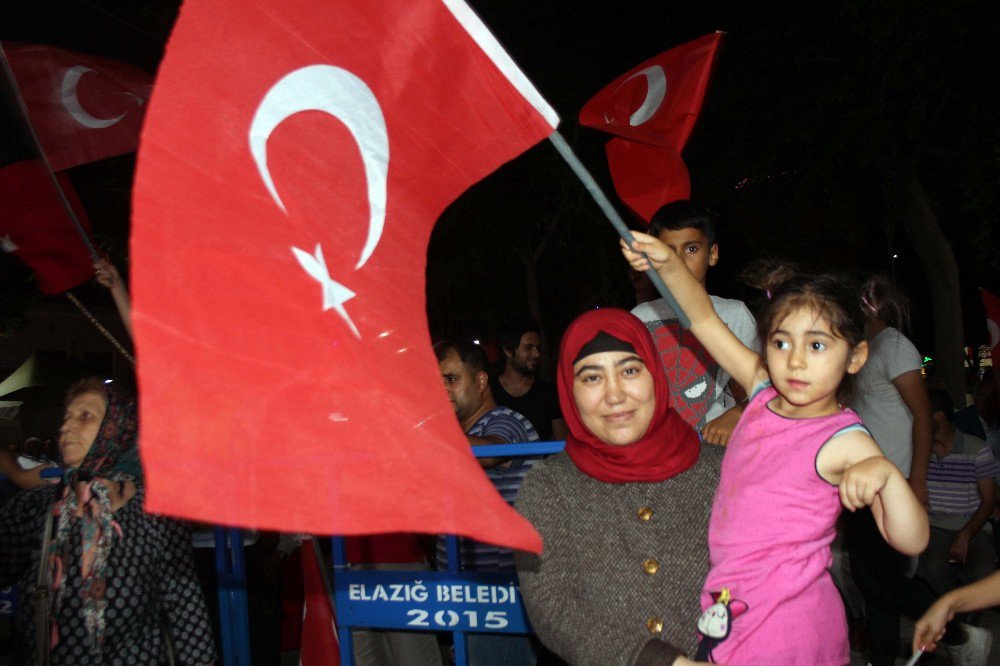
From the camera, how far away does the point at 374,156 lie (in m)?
2.40

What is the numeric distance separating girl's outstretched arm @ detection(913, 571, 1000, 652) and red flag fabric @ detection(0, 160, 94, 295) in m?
4.43

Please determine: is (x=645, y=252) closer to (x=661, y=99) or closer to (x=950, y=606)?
(x=950, y=606)

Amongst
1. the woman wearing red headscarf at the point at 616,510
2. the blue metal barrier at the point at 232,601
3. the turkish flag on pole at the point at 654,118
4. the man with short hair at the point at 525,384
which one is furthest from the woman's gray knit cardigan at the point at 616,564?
the man with short hair at the point at 525,384

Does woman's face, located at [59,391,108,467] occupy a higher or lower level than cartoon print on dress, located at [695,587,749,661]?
higher

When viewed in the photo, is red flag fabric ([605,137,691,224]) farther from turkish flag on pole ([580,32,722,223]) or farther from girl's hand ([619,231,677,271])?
girl's hand ([619,231,677,271])

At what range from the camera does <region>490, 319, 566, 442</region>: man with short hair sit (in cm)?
604

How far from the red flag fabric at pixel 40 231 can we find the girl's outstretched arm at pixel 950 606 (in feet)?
14.5

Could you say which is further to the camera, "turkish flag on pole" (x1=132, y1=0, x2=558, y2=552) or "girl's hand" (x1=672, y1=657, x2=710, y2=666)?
"girl's hand" (x1=672, y1=657, x2=710, y2=666)

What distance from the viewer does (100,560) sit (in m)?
3.80

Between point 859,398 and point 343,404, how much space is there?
11.7 ft

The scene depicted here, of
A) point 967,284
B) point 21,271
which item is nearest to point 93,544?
point 21,271

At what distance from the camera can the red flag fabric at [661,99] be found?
4.75m

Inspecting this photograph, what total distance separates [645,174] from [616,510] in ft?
9.40

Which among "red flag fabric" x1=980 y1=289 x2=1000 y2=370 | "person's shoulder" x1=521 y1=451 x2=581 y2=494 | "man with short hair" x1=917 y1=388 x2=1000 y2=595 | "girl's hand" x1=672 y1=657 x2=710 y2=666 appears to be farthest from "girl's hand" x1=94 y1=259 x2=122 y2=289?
"red flag fabric" x1=980 y1=289 x2=1000 y2=370
